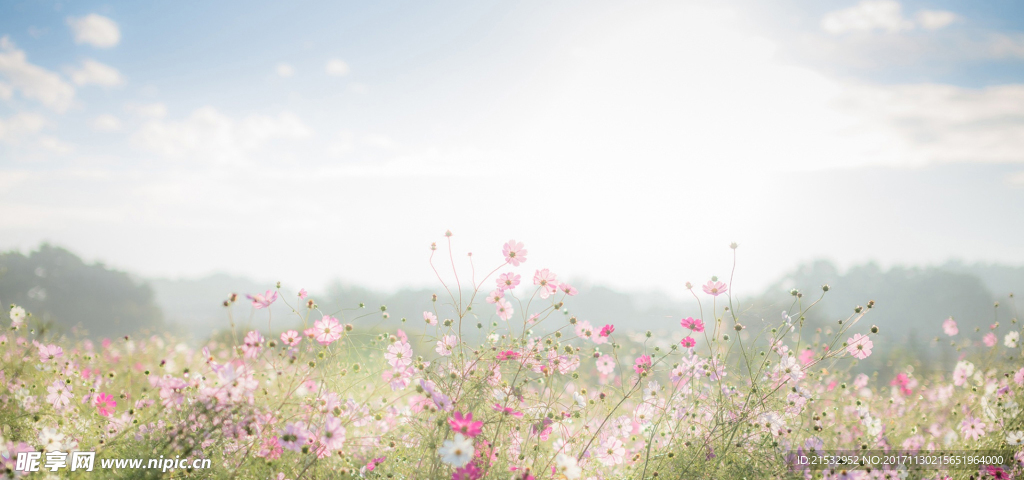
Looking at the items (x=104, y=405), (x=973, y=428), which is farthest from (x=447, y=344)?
(x=973, y=428)

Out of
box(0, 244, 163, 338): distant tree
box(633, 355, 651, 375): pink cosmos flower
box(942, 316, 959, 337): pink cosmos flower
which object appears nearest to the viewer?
box(633, 355, 651, 375): pink cosmos flower

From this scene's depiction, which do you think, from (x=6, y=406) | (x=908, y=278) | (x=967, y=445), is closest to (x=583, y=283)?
(x=967, y=445)

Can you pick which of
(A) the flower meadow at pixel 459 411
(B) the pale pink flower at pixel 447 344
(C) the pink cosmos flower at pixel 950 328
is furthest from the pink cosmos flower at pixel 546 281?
(C) the pink cosmos flower at pixel 950 328

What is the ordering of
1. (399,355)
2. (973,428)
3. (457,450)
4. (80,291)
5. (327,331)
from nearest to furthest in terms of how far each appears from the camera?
(457,450), (327,331), (399,355), (973,428), (80,291)

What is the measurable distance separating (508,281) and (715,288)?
1.04m

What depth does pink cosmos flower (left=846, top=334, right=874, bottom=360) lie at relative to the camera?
95.3 inches

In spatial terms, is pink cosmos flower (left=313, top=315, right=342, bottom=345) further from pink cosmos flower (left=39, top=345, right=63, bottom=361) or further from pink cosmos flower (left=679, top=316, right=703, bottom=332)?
pink cosmos flower (left=39, top=345, right=63, bottom=361)

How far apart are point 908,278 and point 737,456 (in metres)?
32.1

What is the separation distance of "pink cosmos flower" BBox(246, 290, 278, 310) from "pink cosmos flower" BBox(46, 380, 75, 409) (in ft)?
5.31

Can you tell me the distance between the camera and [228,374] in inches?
73.9

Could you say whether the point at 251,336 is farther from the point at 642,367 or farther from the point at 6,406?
the point at 642,367

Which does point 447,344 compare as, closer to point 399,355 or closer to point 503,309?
point 399,355

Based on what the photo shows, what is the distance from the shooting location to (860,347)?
2445mm

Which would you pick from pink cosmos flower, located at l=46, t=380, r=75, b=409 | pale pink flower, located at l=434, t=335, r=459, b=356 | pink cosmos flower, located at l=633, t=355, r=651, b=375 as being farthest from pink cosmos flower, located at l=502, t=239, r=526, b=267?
pink cosmos flower, located at l=46, t=380, r=75, b=409
